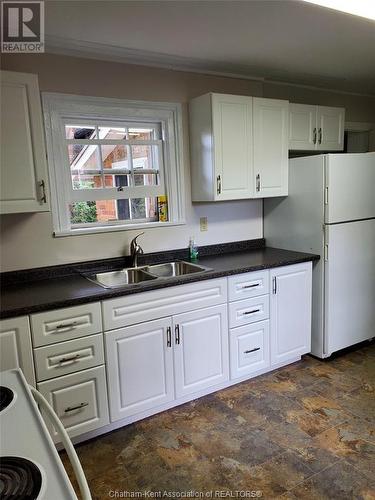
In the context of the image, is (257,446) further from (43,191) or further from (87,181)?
(87,181)

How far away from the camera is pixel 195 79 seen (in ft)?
9.72

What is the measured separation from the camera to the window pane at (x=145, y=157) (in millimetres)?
2891

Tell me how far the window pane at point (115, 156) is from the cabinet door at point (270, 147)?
1.01m

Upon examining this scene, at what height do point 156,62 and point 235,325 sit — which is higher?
point 156,62

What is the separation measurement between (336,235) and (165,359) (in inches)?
63.6

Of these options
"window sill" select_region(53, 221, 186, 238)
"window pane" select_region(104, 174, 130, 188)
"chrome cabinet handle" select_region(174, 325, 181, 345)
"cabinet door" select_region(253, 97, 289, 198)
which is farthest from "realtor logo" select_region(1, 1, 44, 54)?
"chrome cabinet handle" select_region(174, 325, 181, 345)

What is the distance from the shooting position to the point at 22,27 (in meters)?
2.06

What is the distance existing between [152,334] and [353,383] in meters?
1.56

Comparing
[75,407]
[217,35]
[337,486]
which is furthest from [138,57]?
[337,486]

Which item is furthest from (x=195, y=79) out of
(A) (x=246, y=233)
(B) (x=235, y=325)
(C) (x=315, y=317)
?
(C) (x=315, y=317)

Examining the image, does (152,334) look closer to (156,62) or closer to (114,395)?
(114,395)

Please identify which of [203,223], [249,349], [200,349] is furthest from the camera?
[203,223]

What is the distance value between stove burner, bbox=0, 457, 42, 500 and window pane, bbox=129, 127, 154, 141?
2398mm

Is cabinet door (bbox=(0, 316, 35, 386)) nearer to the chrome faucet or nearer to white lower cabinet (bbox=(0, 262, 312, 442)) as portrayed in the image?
white lower cabinet (bbox=(0, 262, 312, 442))
